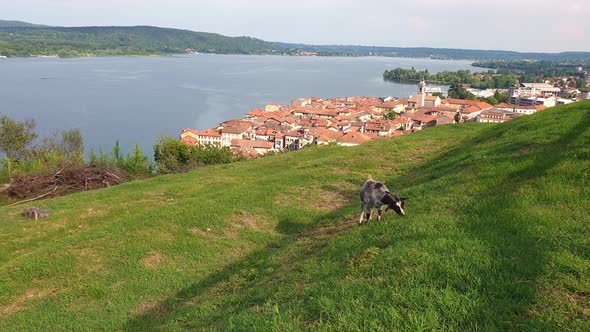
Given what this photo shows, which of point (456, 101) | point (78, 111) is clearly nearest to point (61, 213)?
point (78, 111)

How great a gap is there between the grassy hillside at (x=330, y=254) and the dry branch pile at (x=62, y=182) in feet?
13.7

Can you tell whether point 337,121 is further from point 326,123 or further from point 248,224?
point 248,224

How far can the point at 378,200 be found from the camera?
25.6 ft

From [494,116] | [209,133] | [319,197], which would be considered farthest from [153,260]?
[494,116]

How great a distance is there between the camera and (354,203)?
36.5 feet

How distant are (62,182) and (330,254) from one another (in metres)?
Answer: 15.9

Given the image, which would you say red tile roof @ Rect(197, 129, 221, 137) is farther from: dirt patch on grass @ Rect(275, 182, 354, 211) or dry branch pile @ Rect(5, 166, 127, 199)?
dirt patch on grass @ Rect(275, 182, 354, 211)

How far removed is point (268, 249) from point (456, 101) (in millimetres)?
84089

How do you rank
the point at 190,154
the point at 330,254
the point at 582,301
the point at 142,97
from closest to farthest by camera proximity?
the point at 582,301 → the point at 330,254 → the point at 190,154 → the point at 142,97

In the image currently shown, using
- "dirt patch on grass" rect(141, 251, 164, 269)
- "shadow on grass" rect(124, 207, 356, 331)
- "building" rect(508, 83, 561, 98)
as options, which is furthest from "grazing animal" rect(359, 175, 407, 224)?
"building" rect(508, 83, 561, 98)

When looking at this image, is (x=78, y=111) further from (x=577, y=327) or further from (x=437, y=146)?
(x=577, y=327)

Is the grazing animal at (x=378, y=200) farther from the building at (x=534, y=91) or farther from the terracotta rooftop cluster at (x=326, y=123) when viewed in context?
the building at (x=534, y=91)

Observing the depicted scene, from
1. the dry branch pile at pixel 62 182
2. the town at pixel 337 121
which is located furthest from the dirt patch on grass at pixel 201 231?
the town at pixel 337 121

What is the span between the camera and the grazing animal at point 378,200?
767 cm
